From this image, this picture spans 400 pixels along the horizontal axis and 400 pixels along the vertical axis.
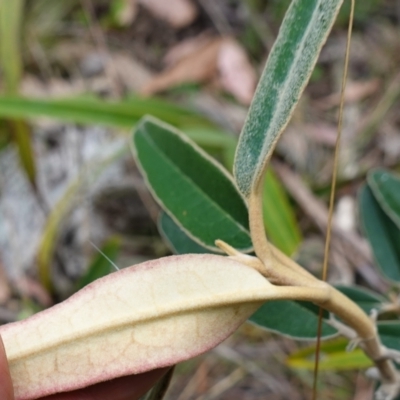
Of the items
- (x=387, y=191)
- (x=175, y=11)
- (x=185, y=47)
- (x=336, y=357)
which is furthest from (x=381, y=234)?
(x=175, y=11)

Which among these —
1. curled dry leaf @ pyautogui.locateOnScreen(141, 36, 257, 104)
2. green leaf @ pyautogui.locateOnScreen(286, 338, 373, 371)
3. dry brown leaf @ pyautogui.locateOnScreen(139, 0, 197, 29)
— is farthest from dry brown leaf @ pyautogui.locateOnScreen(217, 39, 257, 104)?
green leaf @ pyautogui.locateOnScreen(286, 338, 373, 371)

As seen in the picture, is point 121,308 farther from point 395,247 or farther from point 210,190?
point 395,247

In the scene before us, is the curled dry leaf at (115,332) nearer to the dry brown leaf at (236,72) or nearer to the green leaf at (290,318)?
the green leaf at (290,318)

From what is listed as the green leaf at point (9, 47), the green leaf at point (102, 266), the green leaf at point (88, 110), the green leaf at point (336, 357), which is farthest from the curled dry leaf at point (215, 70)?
the green leaf at point (336, 357)

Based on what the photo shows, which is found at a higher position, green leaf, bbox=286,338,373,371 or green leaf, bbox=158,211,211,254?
green leaf, bbox=158,211,211,254

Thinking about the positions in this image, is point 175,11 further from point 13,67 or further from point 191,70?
point 13,67

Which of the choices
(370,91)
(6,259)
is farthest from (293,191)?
(6,259)

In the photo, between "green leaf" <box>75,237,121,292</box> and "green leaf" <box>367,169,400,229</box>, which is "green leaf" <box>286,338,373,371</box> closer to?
"green leaf" <box>367,169,400,229</box>
